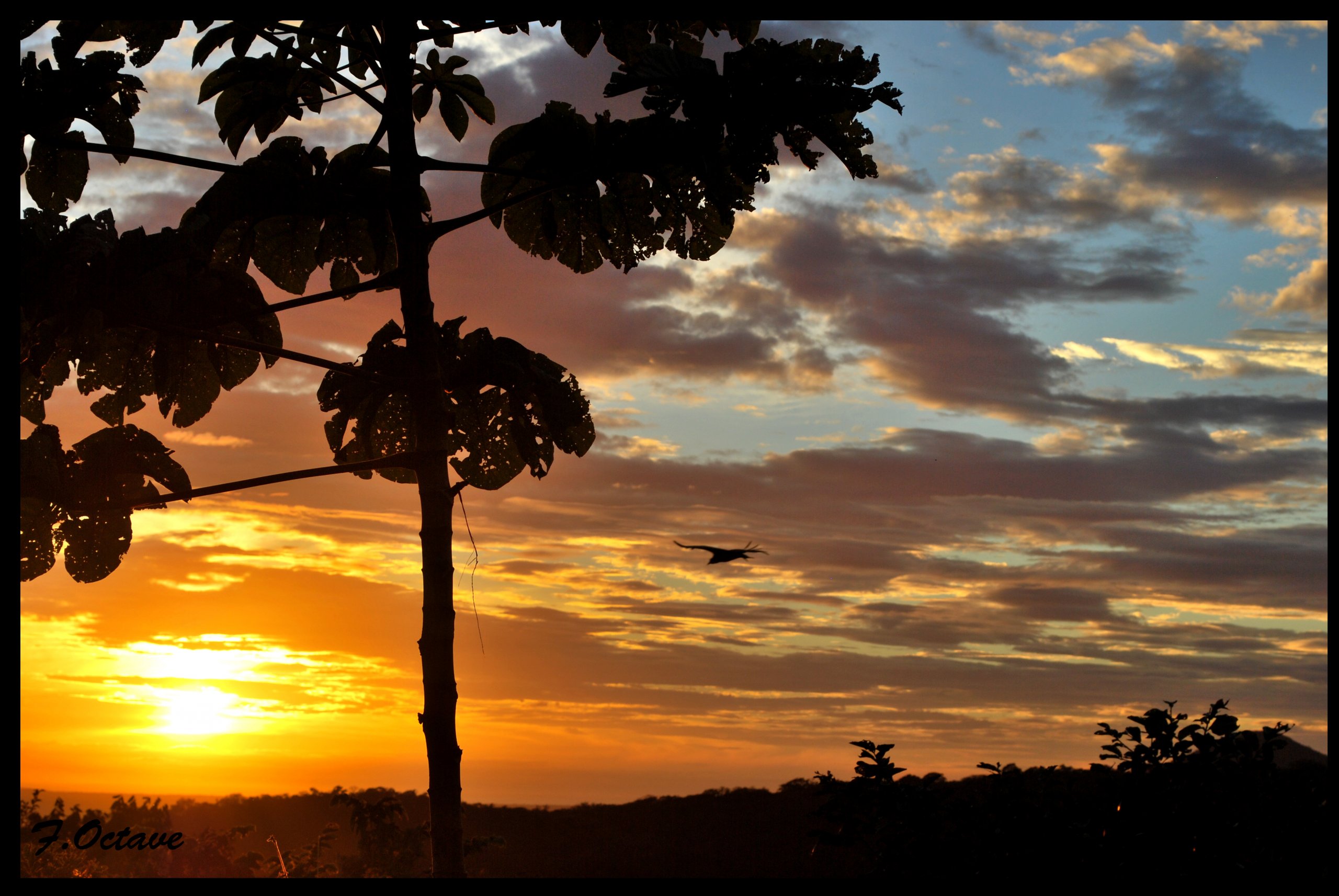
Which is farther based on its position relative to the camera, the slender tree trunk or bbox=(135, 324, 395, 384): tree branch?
bbox=(135, 324, 395, 384): tree branch

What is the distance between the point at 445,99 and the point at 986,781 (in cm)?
828

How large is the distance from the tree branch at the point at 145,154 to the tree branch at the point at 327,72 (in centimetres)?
135

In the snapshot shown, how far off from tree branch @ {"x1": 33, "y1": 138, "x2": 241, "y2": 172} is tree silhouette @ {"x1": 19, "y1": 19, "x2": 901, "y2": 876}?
0.10 ft

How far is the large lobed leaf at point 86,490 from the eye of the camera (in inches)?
370

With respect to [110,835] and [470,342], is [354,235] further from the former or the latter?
[110,835]

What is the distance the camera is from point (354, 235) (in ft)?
34.5

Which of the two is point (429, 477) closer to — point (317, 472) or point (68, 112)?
point (317, 472)

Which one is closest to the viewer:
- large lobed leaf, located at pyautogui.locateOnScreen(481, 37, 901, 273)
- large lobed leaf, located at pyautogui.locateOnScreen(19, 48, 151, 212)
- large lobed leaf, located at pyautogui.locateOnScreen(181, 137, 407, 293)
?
large lobed leaf, located at pyautogui.locateOnScreen(481, 37, 901, 273)

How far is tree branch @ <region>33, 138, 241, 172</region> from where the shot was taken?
872 cm

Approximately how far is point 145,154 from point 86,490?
10.2ft

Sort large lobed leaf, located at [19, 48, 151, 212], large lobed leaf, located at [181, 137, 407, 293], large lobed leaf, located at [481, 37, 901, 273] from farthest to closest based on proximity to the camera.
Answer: large lobed leaf, located at [181, 137, 407, 293], large lobed leaf, located at [19, 48, 151, 212], large lobed leaf, located at [481, 37, 901, 273]

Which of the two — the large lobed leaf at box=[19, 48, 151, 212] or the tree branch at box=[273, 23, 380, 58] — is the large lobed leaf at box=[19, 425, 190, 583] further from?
the tree branch at box=[273, 23, 380, 58]

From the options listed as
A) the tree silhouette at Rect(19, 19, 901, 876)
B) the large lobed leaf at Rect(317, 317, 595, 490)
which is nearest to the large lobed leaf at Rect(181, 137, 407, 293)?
the tree silhouette at Rect(19, 19, 901, 876)

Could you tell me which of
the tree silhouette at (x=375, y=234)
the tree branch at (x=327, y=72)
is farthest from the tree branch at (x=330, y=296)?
the tree branch at (x=327, y=72)
